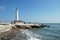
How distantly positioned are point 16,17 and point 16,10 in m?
3.76

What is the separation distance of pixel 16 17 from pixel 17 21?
92.3 inches

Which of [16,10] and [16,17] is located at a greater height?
[16,10]

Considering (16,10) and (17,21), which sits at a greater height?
(16,10)

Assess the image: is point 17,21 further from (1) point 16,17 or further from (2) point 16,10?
(2) point 16,10

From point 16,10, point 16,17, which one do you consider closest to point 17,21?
point 16,17

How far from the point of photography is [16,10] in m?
59.8

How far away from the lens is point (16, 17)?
2320 inches

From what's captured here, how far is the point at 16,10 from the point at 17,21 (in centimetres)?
602

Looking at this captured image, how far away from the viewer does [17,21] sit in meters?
58.0
